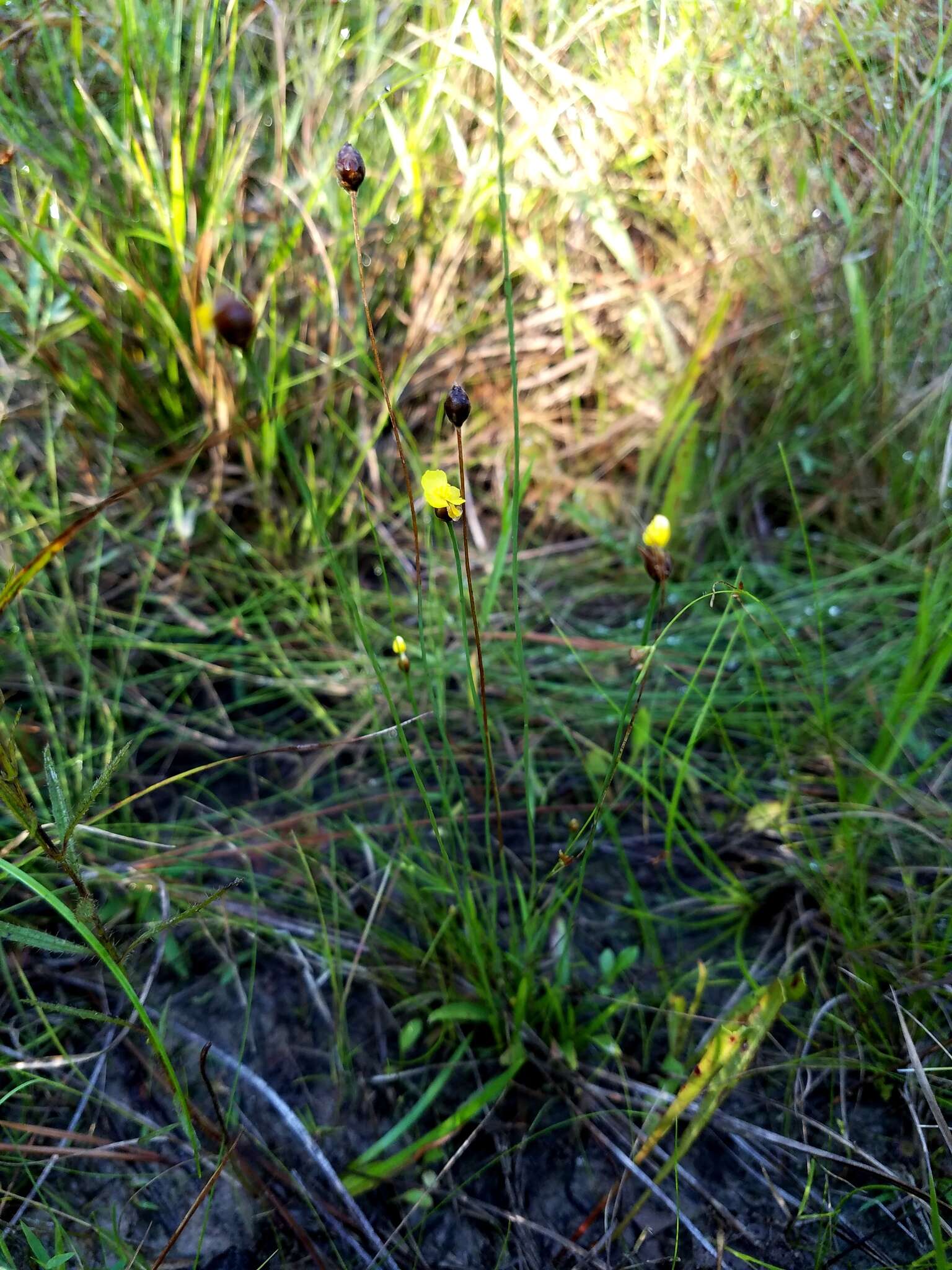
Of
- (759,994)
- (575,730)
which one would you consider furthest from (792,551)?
(759,994)

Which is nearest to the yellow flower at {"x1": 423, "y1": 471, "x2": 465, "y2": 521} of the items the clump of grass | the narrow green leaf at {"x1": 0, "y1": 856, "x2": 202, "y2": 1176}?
the clump of grass

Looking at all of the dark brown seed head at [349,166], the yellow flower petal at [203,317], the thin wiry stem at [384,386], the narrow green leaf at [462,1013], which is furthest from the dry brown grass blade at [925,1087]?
the yellow flower petal at [203,317]

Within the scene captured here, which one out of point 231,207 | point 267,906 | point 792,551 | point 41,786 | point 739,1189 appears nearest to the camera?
point 739,1189

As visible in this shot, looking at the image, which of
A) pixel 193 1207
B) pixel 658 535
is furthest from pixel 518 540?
pixel 193 1207

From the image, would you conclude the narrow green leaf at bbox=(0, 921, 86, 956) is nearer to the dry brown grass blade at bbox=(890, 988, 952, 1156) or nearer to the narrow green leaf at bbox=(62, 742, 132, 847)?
the narrow green leaf at bbox=(62, 742, 132, 847)

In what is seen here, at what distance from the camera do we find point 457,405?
61cm

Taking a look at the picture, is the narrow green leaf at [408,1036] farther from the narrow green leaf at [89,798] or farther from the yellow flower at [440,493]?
the yellow flower at [440,493]

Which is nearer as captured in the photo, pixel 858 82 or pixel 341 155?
pixel 341 155

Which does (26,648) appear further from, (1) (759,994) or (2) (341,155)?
(1) (759,994)

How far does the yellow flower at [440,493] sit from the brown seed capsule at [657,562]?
0.51 ft

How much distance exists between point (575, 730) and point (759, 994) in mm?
397

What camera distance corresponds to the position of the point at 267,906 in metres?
0.92

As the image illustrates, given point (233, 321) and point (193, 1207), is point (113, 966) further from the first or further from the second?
point (233, 321)

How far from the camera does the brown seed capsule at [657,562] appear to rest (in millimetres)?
640
